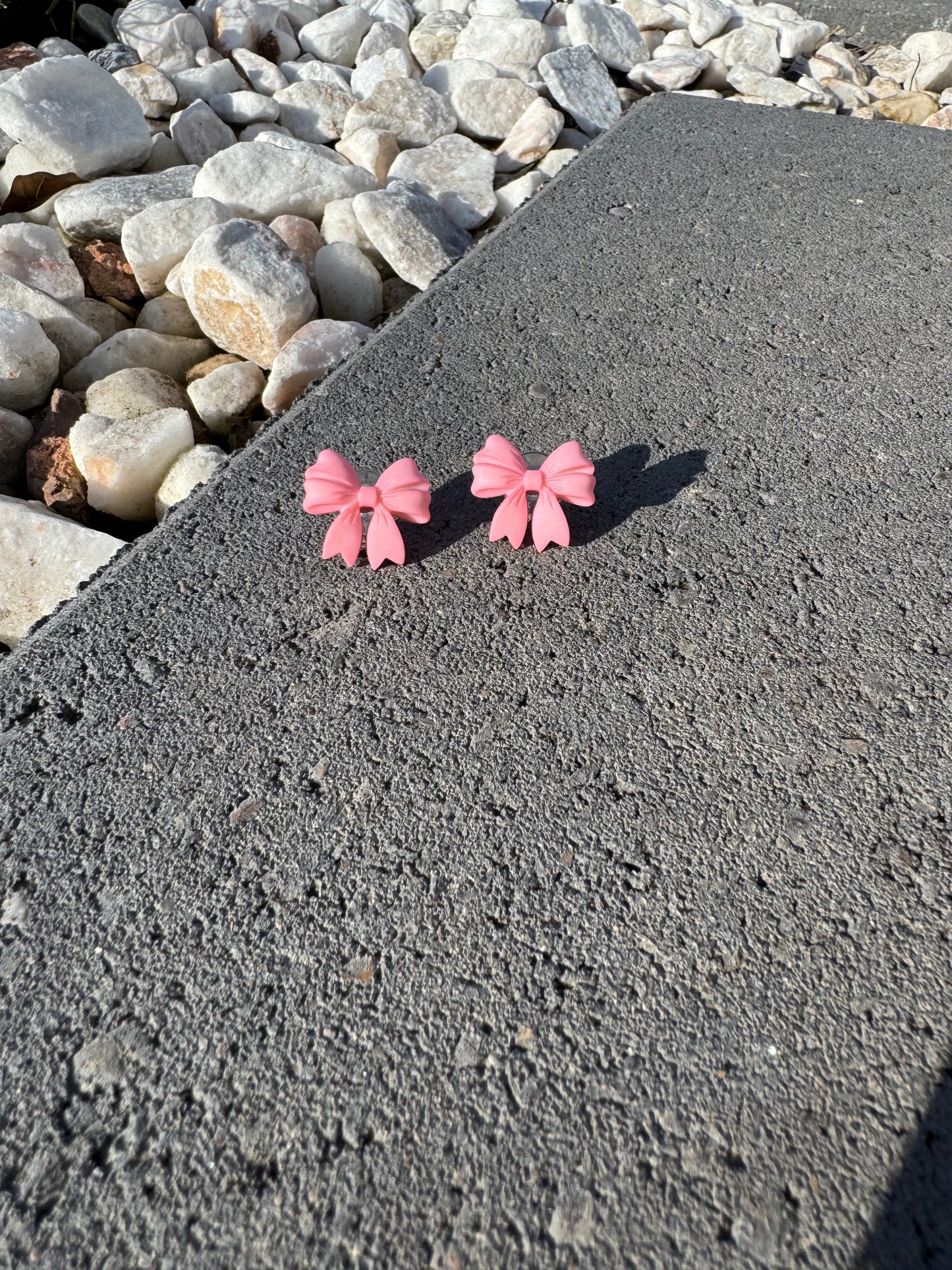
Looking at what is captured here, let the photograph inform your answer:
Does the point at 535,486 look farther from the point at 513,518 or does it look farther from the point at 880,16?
the point at 880,16

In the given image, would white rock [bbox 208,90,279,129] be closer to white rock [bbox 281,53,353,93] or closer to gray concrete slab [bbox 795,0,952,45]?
white rock [bbox 281,53,353,93]

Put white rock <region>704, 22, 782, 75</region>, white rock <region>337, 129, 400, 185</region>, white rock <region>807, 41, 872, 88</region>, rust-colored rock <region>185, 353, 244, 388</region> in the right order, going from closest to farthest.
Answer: rust-colored rock <region>185, 353, 244, 388</region> → white rock <region>337, 129, 400, 185</region> → white rock <region>704, 22, 782, 75</region> → white rock <region>807, 41, 872, 88</region>

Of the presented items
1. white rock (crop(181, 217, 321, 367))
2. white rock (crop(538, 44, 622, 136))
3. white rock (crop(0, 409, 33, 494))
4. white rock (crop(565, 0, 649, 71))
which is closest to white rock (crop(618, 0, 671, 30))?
white rock (crop(565, 0, 649, 71))

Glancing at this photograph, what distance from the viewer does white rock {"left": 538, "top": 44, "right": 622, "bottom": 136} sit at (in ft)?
12.2

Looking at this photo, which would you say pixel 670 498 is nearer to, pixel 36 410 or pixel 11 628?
pixel 11 628

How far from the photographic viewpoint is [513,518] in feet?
5.93

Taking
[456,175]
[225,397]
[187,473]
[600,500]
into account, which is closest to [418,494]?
[600,500]

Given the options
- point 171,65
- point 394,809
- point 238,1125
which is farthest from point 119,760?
point 171,65

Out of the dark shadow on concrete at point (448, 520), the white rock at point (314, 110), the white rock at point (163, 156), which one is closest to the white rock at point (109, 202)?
the white rock at point (163, 156)

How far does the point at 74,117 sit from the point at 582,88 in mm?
1938

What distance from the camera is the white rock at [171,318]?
9.16ft

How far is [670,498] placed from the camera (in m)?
1.98

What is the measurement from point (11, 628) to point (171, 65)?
2.87 metres

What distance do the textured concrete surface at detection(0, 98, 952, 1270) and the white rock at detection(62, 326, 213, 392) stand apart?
68cm
